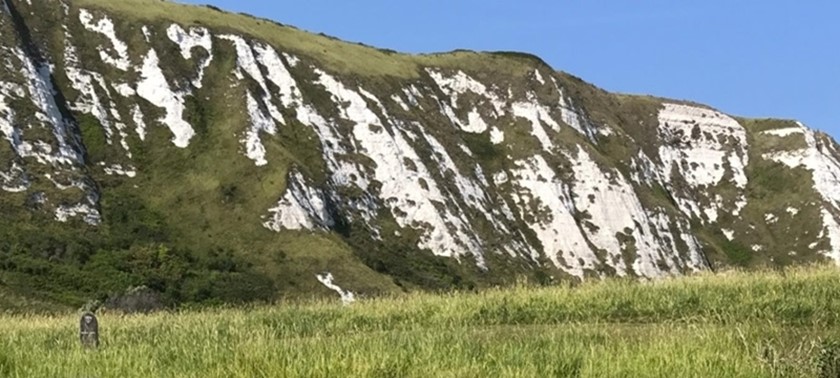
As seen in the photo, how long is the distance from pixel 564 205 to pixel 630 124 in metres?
48.8

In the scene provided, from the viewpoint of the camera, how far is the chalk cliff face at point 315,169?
290 ft

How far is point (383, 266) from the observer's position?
95.7 m

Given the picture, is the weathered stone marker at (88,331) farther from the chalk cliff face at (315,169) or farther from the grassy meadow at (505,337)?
the chalk cliff face at (315,169)

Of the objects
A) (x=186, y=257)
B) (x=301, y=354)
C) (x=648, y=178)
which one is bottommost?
(x=301, y=354)

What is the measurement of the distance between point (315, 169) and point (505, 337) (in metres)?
90.7

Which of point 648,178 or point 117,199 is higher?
point 648,178

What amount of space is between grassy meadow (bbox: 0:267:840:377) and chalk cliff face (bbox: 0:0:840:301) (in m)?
57.1

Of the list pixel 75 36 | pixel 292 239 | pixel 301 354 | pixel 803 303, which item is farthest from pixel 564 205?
pixel 301 354

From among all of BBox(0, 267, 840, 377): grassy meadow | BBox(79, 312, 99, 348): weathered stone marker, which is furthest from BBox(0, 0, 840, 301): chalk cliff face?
BBox(79, 312, 99, 348): weathered stone marker

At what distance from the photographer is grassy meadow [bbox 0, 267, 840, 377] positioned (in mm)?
10875

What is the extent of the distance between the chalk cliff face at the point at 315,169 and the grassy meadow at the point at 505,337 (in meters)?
57.1

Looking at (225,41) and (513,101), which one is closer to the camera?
(225,41)

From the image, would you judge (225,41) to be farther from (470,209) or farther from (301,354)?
(301,354)

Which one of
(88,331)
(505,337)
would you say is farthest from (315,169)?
(88,331)
